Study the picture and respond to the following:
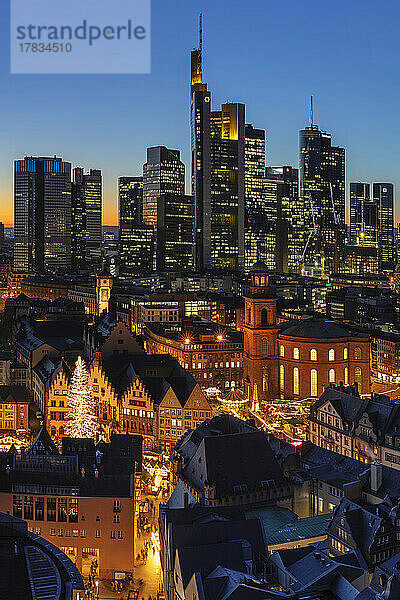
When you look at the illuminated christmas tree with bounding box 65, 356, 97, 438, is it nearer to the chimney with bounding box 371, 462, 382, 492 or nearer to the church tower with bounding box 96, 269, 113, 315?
the chimney with bounding box 371, 462, 382, 492

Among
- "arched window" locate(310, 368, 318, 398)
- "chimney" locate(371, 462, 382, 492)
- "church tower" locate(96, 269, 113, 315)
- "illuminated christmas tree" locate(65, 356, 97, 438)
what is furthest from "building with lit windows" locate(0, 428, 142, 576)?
"church tower" locate(96, 269, 113, 315)

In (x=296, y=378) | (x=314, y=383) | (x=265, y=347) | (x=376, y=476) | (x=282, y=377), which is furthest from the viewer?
(x=282, y=377)

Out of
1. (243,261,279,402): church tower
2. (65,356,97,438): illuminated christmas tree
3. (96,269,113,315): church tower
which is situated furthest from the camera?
(96,269,113,315): church tower

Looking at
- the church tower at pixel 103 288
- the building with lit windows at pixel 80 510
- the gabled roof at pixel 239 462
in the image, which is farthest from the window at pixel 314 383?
the church tower at pixel 103 288

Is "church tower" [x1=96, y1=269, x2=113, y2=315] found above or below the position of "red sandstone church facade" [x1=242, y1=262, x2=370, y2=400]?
above

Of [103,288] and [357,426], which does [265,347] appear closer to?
[357,426]

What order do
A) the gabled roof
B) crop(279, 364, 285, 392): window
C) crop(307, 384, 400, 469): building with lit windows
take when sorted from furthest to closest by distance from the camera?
1. crop(279, 364, 285, 392): window
2. crop(307, 384, 400, 469): building with lit windows
3. the gabled roof

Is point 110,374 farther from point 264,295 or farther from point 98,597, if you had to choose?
point 98,597

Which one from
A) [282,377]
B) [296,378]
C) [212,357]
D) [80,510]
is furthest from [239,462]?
[212,357]
